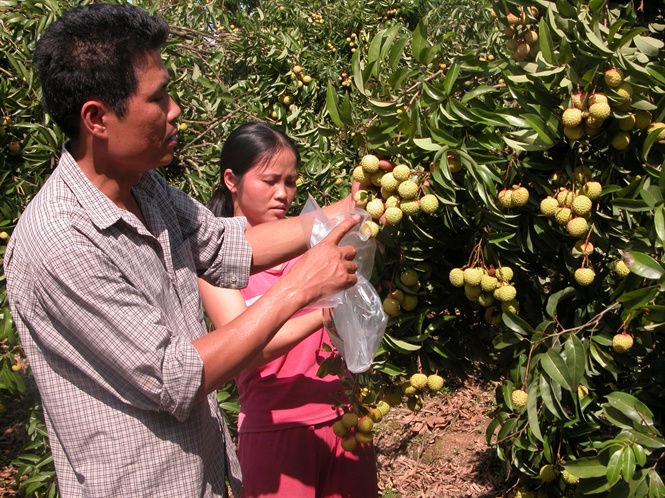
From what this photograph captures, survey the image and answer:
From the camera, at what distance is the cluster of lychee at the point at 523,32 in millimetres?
1575

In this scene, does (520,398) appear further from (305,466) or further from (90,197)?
(90,197)

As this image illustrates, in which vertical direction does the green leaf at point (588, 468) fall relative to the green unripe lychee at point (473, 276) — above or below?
below

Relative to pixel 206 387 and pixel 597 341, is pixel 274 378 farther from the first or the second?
pixel 597 341

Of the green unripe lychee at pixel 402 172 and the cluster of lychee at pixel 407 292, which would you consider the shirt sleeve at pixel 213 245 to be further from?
the green unripe lychee at pixel 402 172

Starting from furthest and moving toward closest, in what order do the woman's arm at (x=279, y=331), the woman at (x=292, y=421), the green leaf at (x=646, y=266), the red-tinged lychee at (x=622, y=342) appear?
the woman at (x=292, y=421), the woman's arm at (x=279, y=331), the red-tinged lychee at (x=622, y=342), the green leaf at (x=646, y=266)

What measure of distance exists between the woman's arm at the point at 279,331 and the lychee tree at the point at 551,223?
369mm

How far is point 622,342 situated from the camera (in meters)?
A: 1.38

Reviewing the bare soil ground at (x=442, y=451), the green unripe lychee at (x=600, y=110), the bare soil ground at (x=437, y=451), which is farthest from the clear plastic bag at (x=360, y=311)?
the bare soil ground at (x=442, y=451)

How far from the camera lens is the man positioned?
4.72ft

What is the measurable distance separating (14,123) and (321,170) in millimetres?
1341

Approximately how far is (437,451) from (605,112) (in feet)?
11.2

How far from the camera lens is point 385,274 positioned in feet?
5.74

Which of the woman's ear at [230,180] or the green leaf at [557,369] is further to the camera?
A: the woman's ear at [230,180]

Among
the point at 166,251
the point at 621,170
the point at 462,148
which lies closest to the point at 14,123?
the point at 166,251
